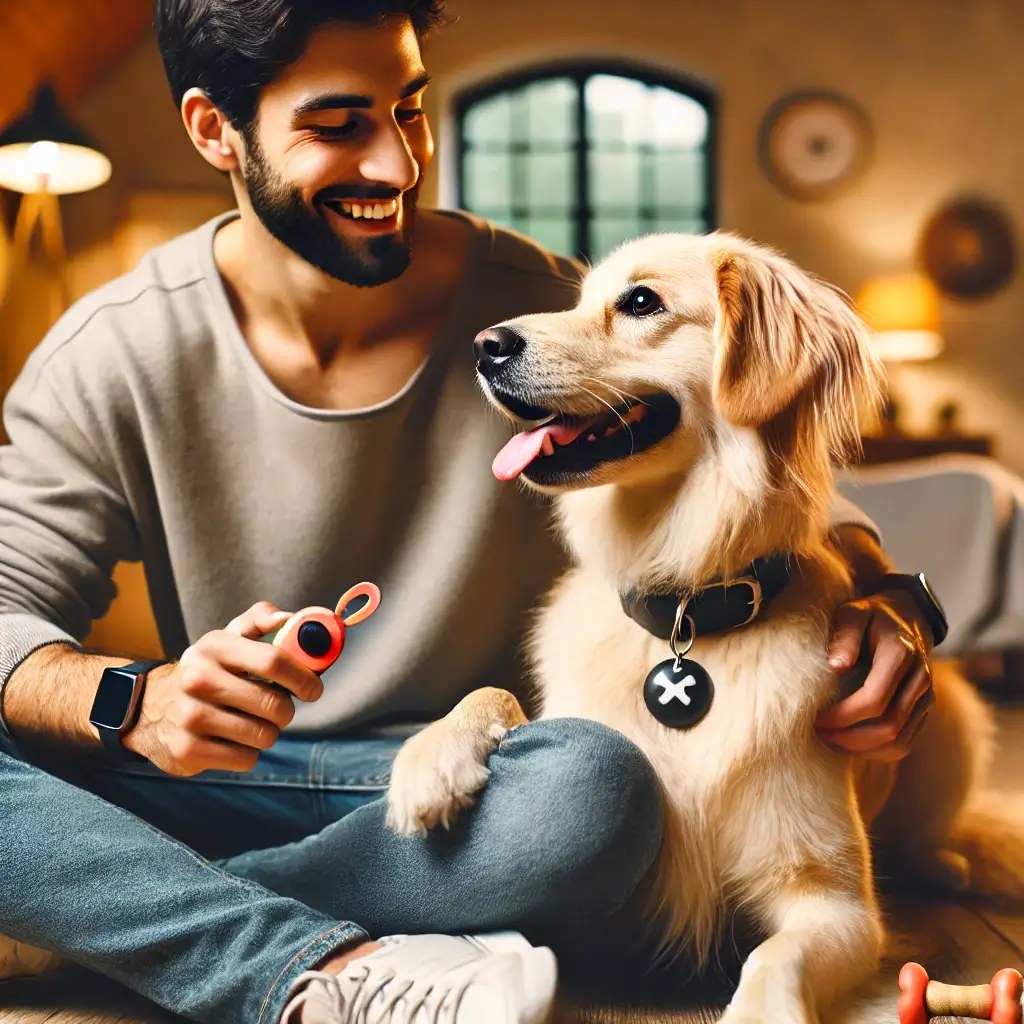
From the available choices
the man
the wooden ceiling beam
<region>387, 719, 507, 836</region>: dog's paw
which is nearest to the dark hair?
the man

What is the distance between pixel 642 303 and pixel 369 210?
350mm

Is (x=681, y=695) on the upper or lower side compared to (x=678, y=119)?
lower

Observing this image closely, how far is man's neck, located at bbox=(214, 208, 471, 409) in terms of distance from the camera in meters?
1.19

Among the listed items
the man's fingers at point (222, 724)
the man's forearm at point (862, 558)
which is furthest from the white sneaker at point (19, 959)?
the man's forearm at point (862, 558)

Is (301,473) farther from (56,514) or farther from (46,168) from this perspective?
(46,168)

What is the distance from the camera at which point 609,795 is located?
862 mm

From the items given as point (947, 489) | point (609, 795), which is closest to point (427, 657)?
point (609, 795)

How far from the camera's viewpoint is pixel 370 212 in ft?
3.71

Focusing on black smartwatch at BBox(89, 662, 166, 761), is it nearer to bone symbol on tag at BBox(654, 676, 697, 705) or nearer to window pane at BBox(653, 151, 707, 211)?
bone symbol on tag at BBox(654, 676, 697, 705)

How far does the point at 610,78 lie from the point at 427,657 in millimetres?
887

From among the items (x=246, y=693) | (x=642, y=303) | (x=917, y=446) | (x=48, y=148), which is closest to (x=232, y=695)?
(x=246, y=693)

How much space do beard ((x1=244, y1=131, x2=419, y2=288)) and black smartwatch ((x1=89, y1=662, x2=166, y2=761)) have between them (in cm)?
48

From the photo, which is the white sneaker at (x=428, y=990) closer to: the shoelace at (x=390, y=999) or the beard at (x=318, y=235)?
the shoelace at (x=390, y=999)

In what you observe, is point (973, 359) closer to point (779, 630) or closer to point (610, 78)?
point (610, 78)
